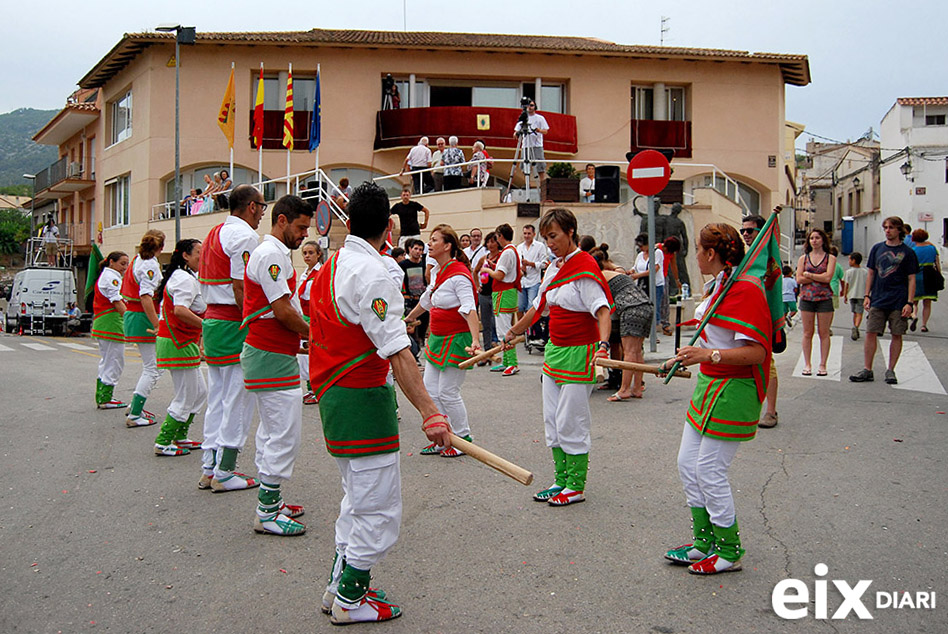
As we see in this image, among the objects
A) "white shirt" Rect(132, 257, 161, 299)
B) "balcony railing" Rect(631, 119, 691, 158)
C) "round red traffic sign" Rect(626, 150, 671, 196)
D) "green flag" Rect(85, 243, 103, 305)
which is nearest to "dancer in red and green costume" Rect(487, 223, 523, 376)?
"round red traffic sign" Rect(626, 150, 671, 196)

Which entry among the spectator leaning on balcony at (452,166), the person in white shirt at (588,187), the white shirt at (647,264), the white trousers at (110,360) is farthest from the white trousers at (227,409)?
the spectator leaning on balcony at (452,166)

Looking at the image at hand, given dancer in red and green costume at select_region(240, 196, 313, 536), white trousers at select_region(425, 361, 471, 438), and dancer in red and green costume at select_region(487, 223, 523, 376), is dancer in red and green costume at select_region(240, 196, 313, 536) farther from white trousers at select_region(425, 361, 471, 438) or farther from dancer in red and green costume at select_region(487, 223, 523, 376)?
dancer in red and green costume at select_region(487, 223, 523, 376)

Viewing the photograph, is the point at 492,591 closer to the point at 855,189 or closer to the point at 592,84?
the point at 592,84

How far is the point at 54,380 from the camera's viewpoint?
12312 millimetres

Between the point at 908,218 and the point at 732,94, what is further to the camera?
the point at 908,218

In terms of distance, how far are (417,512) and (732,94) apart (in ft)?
81.7

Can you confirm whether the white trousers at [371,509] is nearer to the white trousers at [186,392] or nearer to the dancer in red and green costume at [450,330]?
the dancer in red and green costume at [450,330]

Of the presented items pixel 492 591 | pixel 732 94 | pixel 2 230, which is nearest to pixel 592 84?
pixel 732 94

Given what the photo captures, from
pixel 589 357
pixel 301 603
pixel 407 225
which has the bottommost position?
pixel 301 603

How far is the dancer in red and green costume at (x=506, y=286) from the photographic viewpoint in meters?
11.4

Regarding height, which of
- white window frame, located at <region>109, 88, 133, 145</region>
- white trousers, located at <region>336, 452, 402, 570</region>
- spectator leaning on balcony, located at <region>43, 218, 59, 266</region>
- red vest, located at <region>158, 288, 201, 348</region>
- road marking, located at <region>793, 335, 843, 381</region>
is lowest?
white trousers, located at <region>336, 452, 402, 570</region>

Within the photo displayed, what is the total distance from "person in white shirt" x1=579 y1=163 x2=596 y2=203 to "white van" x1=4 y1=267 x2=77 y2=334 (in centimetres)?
1780

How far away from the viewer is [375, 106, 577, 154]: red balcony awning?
84.8ft

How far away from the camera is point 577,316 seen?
5613mm
